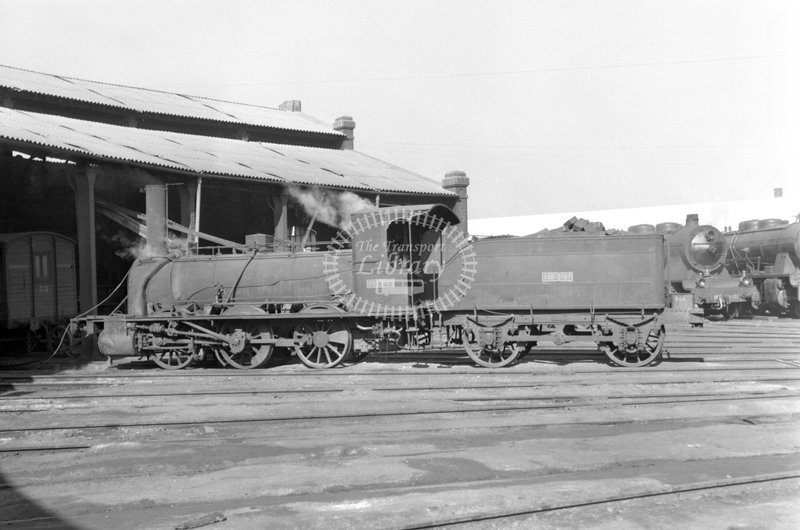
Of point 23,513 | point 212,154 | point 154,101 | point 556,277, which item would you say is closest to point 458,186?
point 212,154

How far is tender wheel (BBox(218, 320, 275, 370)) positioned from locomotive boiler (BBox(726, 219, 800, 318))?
18.7m

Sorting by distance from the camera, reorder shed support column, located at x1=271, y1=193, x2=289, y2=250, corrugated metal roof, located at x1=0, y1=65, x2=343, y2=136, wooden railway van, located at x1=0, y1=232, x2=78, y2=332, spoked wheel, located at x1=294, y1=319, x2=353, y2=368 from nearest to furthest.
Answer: spoked wheel, located at x1=294, y1=319, x2=353, y2=368 < wooden railway van, located at x1=0, y1=232, x2=78, y2=332 < shed support column, located at x1=271, y1=193, x2=289, y2=250 < corrugated metal roof, located at x1=0, y1=65, x2=343, y2=136

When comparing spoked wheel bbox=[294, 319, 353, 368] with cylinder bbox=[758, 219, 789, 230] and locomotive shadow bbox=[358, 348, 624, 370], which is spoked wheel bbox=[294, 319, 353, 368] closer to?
locomotive shadow bbox=[358, 348, 624, 370]

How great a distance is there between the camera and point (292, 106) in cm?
3778

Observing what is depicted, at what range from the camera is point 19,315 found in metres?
17.0

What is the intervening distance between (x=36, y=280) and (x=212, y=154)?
7.51 metres

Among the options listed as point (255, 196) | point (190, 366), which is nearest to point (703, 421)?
point (190, 366)

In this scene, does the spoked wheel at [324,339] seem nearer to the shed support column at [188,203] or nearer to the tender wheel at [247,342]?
the tender wheel at [247,342]

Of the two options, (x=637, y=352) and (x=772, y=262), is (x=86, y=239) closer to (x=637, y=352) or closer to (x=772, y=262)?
(x=637, y=352)

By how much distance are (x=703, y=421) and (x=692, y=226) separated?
17.5m

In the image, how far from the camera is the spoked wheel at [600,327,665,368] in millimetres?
13000

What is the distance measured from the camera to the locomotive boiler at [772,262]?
2428 centimetres

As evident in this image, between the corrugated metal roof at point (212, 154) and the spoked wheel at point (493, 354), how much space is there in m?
9.81

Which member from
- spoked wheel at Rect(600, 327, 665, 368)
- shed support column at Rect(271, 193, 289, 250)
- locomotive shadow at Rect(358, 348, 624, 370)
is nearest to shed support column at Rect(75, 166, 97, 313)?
shed support column at Rect(271, 193, 289, 250)
